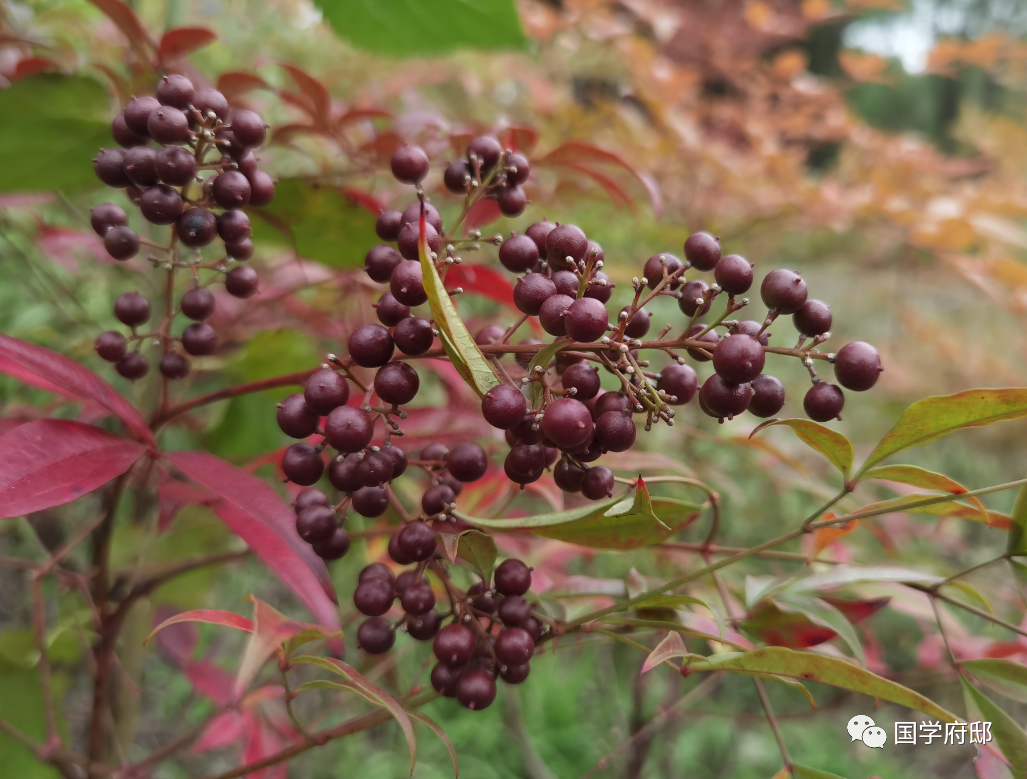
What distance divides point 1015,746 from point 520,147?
62 cm

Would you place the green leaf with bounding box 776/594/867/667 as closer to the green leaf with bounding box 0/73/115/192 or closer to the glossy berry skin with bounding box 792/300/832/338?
the glossy berry skin with bounding box 792/300/832/338

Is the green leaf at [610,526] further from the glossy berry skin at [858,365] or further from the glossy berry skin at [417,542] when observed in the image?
the glossy berry skin at [858,365]

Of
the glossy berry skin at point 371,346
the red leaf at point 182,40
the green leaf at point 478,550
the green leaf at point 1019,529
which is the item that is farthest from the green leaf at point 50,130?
the green leaf at point 1019,529

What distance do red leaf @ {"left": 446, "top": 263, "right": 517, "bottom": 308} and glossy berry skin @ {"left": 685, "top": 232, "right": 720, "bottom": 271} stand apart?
0.59 ft

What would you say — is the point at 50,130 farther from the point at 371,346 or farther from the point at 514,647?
the point at 514,647

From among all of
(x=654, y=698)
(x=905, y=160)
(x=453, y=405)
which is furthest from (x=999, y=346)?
(x=453, y=405)

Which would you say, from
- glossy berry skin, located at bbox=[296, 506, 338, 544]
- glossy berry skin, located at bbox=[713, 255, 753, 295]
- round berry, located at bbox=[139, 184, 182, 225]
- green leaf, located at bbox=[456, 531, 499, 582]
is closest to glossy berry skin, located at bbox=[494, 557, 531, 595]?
green leaf, located at bbox=[456, 531, 499, 582]

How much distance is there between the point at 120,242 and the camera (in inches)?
20.2

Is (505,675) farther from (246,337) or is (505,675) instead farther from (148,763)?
(246,337)

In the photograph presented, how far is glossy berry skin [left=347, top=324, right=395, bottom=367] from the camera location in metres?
0.41

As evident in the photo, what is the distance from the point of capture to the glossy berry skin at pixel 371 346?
409 millimetres

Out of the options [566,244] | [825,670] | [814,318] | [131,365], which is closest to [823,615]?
[825,670]

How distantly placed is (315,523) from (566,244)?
0.75 ft

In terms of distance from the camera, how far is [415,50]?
32.3 inches
